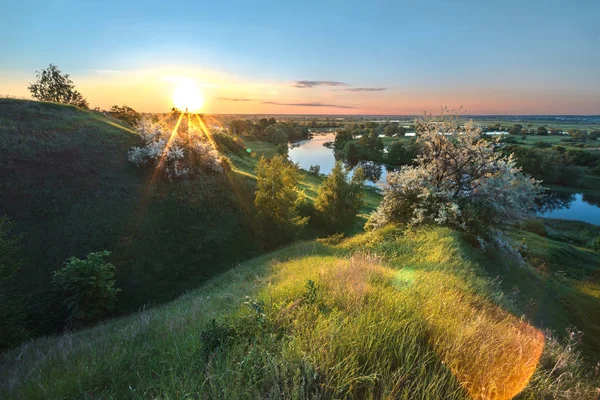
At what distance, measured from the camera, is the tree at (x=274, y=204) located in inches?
942

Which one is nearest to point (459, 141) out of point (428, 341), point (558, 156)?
point (428, 341)

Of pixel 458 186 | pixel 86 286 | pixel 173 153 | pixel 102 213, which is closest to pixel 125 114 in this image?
pixel 173 153

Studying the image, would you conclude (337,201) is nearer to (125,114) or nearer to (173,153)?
(173,153)

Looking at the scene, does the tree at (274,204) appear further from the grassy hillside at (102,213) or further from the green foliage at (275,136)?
the green foliage at (275,136)

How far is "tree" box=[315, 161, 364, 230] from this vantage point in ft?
106

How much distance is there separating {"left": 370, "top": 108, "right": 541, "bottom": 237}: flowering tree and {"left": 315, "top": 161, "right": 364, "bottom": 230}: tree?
12.1 meters

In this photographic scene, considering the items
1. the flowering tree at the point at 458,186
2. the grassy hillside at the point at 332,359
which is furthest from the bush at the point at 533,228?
the grassy hillside at the point at 332,359

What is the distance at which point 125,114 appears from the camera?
54.0 meters

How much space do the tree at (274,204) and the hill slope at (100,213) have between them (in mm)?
1716

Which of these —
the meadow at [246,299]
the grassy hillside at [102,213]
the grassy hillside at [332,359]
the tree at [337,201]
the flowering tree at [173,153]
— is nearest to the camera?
the grassy hillside at [332,359]

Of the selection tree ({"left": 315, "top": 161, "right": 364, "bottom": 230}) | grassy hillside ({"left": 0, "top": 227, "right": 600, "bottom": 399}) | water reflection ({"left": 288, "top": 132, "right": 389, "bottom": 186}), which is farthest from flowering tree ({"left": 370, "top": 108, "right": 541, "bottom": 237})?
water reflection ({"left": 288, "top": 132, "right": 389, "bottom": 186})

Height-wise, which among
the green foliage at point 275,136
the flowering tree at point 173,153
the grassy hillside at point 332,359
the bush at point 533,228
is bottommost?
the bush at point 533,228

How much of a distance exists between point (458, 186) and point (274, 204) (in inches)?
551

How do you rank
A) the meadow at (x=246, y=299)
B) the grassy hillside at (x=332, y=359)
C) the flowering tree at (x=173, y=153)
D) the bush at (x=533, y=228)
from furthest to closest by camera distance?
the bush at (x=533, y=228) < the flowering tree at (x=173, y=153) < the meadow at (x=246, y=299) < the grassy hillside at (x=332, y=359)
